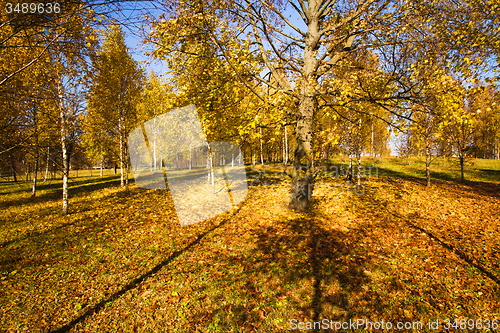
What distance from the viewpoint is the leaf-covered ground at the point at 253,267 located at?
3.76m

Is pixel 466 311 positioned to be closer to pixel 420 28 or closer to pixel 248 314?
pixel 248 314

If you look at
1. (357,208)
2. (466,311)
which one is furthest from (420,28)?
(466,311)

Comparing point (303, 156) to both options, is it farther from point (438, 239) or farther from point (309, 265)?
point (438, 239)

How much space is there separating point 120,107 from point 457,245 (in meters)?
17.3

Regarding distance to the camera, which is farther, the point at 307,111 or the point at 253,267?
the point at 307,111

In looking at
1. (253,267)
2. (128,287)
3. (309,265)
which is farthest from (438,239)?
(128,287)

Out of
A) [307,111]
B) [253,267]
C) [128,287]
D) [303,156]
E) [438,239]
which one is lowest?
[128,287]

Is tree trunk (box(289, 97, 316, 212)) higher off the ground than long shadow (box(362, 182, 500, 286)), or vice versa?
tree trunk (box(289, 97, 316, 212))

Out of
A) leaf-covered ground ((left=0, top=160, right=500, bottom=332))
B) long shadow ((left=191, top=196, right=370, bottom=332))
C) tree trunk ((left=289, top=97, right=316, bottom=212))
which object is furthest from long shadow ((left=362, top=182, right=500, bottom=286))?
tree trunk ((left=289, top=97, right=316, bottom=212))

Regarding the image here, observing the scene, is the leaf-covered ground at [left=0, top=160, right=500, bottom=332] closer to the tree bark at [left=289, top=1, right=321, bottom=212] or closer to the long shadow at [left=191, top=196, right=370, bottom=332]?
the long shadow at [left=191, top=196, right=370, bottom=332]

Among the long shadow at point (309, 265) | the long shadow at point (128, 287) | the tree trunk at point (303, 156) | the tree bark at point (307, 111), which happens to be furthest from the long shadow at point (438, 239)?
the long shadow at point (128, 287)

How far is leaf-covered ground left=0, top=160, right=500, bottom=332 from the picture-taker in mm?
3760

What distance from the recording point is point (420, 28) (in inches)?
296

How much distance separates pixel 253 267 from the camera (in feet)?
16.6
